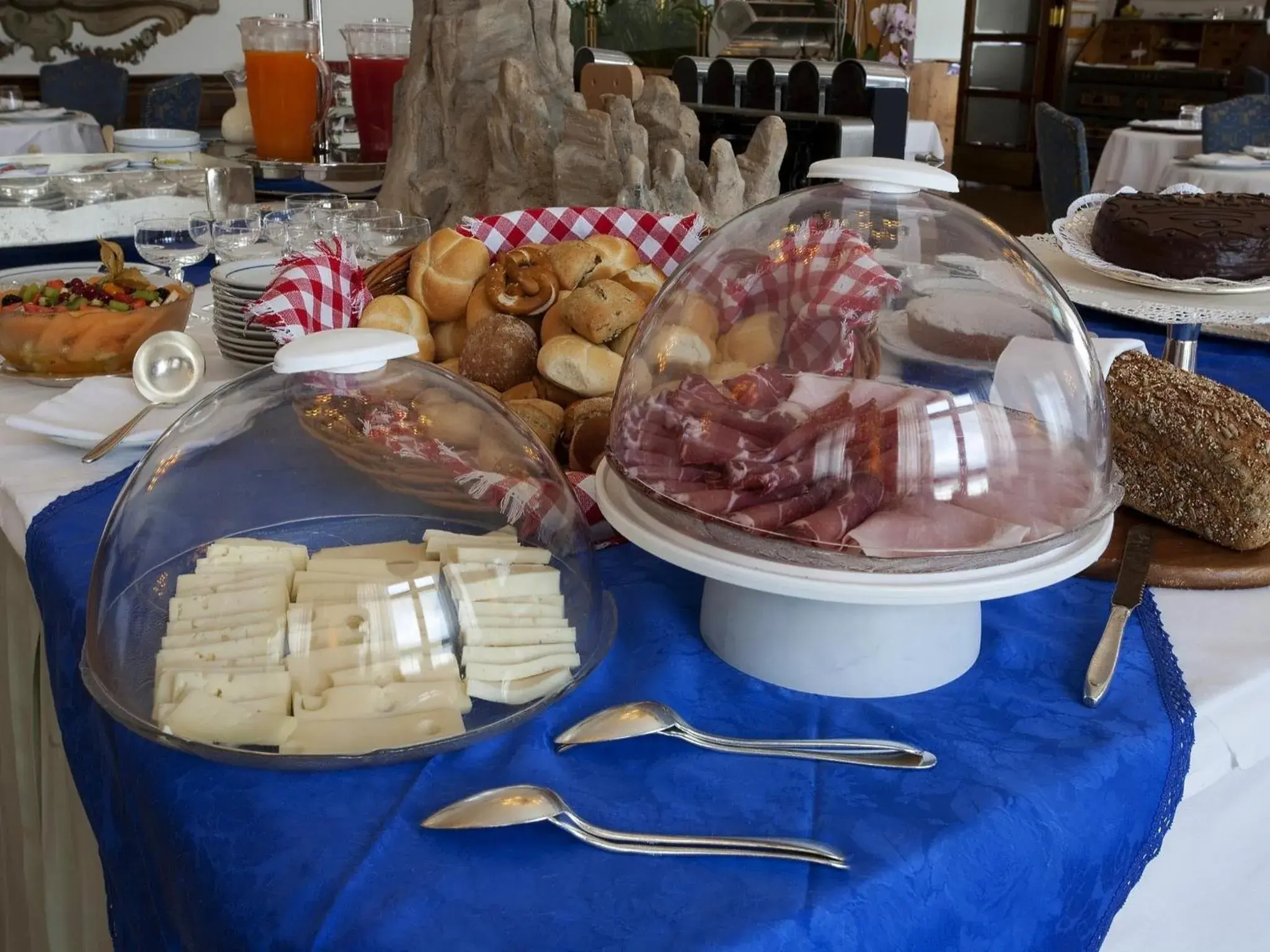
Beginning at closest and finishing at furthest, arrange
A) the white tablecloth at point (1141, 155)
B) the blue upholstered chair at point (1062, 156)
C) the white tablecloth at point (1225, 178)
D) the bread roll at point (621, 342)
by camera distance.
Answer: the bread roll at point (621, 342), the white tablecloth at point (1225, 178), the blue upholstered chair at point (1062, 156), the white tablecloth at point (1141, 155)

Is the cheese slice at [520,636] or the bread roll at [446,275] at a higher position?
the bread roll at [446,275]

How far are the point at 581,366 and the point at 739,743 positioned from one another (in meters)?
0.52

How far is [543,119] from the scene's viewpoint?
74.9 inches

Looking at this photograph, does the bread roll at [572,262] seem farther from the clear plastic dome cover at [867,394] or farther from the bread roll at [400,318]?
the clear plastic dome cover at [867,394]

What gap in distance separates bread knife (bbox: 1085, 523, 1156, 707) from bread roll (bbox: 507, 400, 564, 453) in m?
0.50

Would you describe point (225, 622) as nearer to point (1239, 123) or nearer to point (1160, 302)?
point (1160, 302)

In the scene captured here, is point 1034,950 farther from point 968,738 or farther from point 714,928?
point 714,928

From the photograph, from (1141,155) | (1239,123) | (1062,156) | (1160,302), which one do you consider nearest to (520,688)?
(1160,302)

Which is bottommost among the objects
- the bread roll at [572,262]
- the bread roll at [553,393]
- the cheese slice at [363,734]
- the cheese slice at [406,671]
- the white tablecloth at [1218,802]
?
the white tablecloth at [1218,802]

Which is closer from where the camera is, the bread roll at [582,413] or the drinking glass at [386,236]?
the bread roll at [582,413]

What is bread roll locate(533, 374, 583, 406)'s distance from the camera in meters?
1.10

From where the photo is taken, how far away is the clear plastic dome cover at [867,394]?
652 millimetres

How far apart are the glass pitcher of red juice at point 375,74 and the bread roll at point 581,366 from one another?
4.83 ft

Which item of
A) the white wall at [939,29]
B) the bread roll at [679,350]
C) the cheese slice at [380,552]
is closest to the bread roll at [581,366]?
the bread roll at [679,350]
